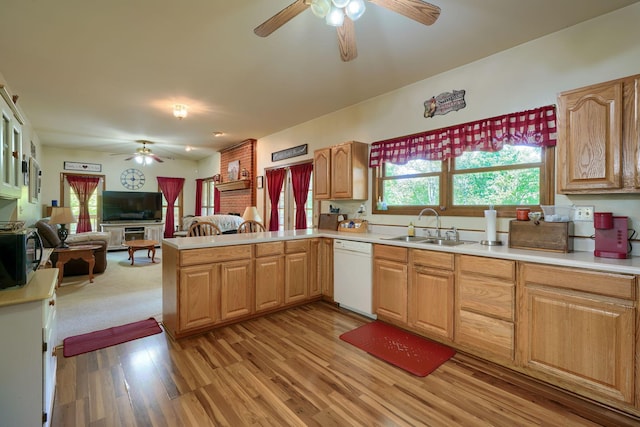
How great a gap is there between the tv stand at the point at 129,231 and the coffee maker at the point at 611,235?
874cm

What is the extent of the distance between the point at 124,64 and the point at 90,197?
640 cm

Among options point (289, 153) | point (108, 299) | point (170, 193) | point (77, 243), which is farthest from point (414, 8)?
point (170, 193)

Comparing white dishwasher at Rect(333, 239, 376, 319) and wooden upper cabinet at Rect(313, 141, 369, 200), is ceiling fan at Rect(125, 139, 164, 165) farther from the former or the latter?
white dishwasher at Rect(333, 239, 376, 319)

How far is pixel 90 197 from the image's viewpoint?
784cm

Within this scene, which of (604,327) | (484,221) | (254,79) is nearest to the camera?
(604,327)

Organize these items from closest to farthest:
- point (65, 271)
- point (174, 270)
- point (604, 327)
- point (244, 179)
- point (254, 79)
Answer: point (604, 327) → point (174, 270) → point (254, 79) → point (65, 271) → point (244, 179)

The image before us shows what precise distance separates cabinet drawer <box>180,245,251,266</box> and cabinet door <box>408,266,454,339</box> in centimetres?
169

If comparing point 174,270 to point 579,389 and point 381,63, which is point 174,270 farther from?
point 579,389

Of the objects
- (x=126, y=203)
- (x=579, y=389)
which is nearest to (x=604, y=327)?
(x=579, y=389)

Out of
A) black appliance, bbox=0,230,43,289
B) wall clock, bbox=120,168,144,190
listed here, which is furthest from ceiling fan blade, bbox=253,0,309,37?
wall clock, bbox=120,168,144,190

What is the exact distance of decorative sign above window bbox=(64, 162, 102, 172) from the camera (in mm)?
7570

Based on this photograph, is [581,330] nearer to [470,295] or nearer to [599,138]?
[470,295]

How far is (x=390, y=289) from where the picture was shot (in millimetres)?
2982

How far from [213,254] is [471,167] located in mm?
2715
